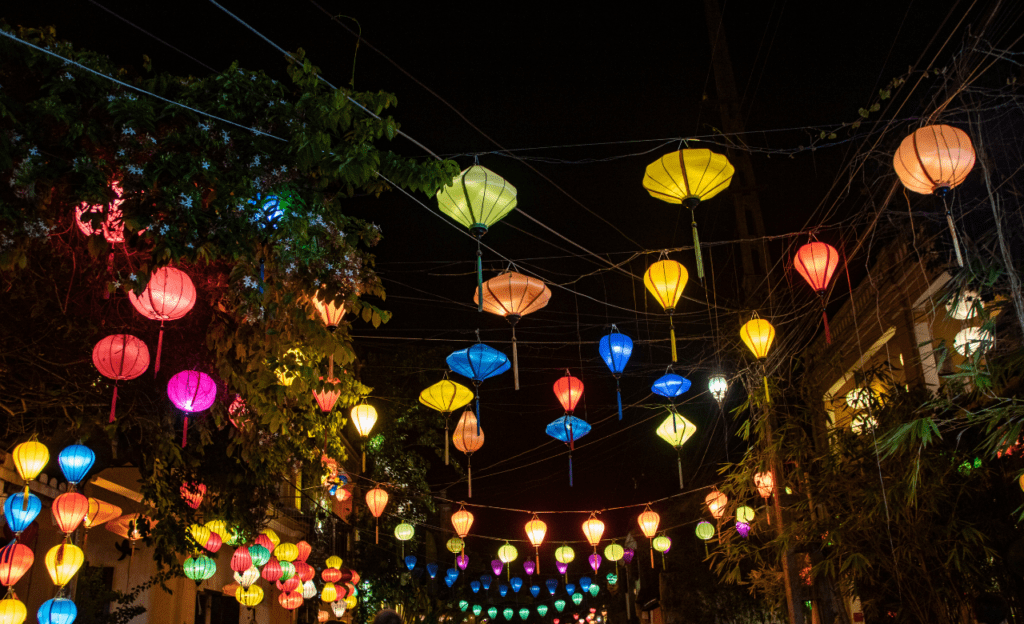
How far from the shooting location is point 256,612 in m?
19.5

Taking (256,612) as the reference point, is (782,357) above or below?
above

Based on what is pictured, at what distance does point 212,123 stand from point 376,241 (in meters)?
1.53

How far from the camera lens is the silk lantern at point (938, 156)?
18.4 feet

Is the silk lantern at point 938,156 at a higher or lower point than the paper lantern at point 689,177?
lower

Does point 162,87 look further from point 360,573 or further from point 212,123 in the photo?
point 360,573

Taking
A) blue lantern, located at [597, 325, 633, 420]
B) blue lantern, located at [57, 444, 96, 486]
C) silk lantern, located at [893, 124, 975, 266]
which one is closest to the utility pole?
blue lantern, located at [597, 325, 633, 420]

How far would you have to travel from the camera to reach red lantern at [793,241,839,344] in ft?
24.8

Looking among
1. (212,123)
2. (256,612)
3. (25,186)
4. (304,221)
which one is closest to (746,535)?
(304,221)

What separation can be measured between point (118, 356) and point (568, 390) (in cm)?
575

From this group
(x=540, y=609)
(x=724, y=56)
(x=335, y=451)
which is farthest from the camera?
(x=540, y=609)

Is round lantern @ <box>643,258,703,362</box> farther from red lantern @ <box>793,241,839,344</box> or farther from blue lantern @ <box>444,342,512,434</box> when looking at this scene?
blue lantern @ <box>444,342,512,434</box>

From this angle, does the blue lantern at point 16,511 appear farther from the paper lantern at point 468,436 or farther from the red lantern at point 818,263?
the red lantern at point 818,263

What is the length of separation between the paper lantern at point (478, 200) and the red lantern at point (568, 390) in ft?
13.1

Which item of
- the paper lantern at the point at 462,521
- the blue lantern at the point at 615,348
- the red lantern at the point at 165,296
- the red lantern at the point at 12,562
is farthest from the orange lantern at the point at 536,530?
the red lantern at the point at 165,296
